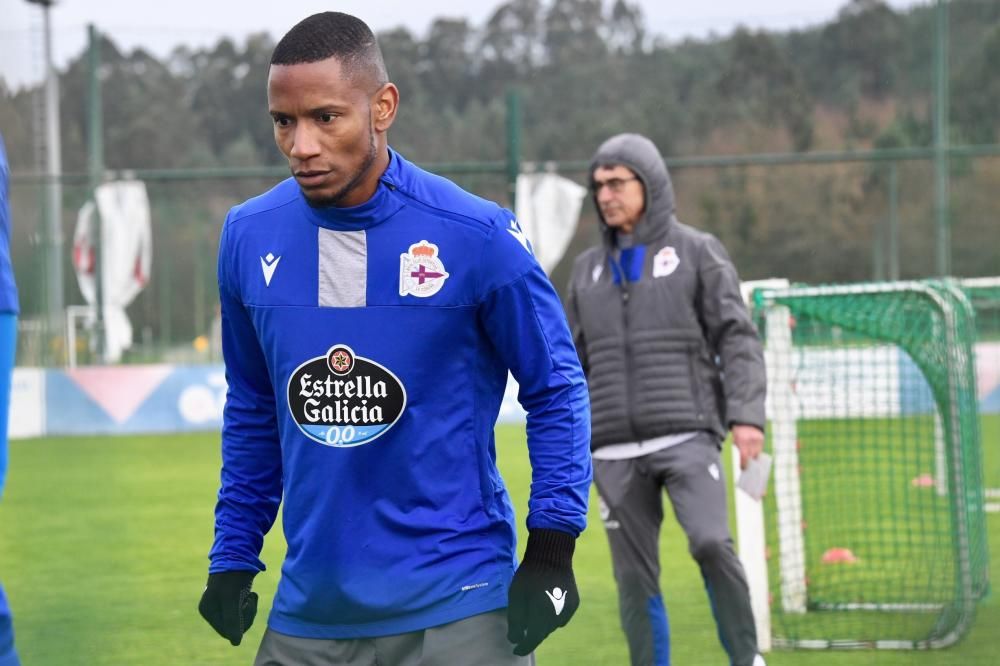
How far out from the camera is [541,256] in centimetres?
1800

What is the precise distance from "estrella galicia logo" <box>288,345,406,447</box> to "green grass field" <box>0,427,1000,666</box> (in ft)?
12.9

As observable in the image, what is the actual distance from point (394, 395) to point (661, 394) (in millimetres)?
2902

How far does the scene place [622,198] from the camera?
6023mm

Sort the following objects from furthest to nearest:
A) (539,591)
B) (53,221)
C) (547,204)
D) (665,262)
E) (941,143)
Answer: (941,143), (53,221), (547,204), (665,262), (539,591)

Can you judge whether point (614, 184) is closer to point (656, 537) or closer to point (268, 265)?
point (656, 537)

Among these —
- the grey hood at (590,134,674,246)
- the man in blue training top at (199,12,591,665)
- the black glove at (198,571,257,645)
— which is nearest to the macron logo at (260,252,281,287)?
the man in blue training top at (199,12,591,665)

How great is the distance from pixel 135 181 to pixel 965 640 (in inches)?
535

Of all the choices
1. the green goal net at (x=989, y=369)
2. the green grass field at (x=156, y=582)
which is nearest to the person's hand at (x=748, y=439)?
the green grass field at (x=156, y=582)

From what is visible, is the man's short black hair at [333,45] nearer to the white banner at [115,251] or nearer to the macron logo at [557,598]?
the macron logo at [557,598]

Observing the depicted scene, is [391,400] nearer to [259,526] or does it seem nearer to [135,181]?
[259,526]

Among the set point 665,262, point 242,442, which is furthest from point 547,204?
point 242,442

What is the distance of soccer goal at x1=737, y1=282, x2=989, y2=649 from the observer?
7090mm

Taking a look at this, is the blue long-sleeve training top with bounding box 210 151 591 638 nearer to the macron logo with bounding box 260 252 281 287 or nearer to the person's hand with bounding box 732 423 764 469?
the macron logo with bounding box 260 252 281 287

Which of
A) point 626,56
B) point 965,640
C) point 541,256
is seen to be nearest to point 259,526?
point 965,640
